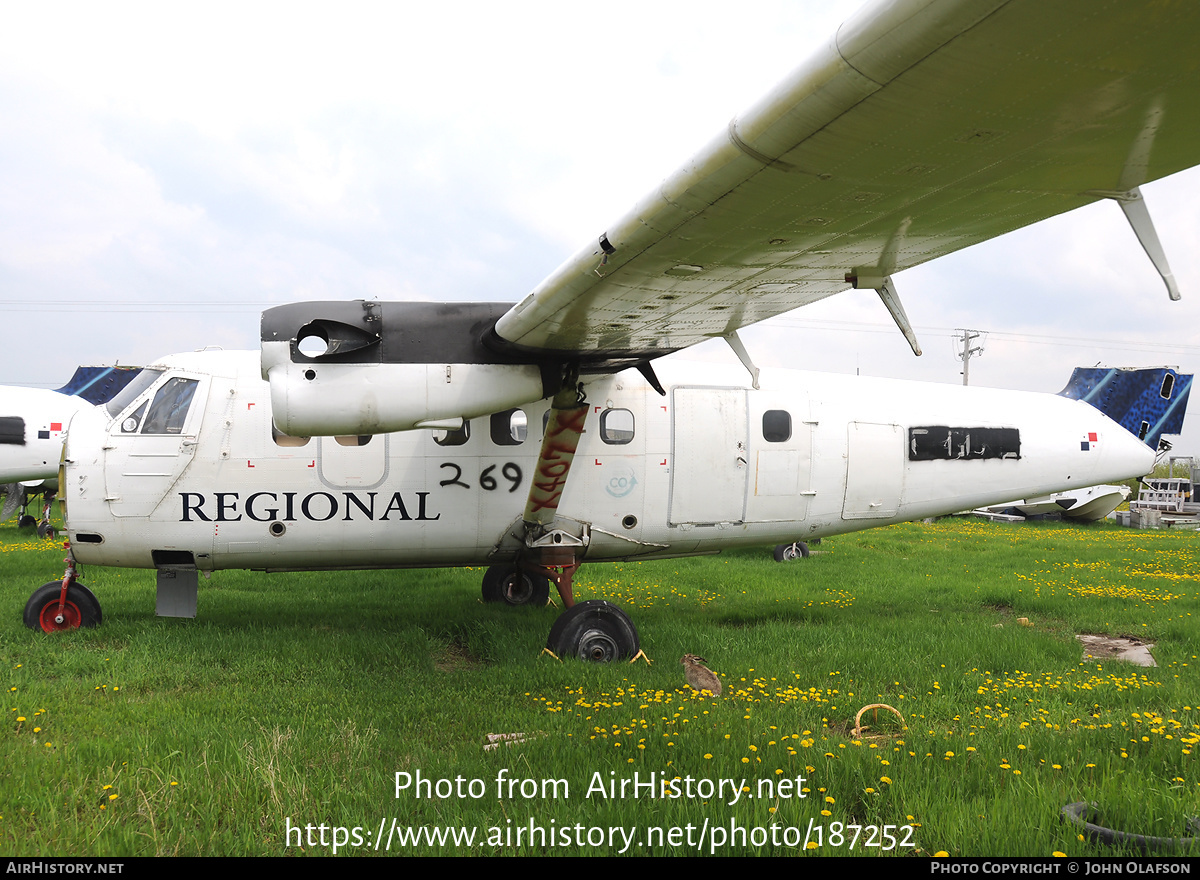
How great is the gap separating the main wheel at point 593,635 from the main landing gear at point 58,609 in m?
5.23

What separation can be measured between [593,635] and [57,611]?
19.2 ft

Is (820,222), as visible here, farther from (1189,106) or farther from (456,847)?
(456,847)

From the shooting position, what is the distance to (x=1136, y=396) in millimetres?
12391

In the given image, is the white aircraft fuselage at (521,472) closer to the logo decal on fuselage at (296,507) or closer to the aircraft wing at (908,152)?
the logo decal on fuselage at (296,507)

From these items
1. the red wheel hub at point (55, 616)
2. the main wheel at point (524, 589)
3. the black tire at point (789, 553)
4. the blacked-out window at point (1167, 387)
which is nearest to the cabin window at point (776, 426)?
the main wheel at point (524, 589)

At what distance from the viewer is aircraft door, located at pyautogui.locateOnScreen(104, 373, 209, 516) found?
753 centimetres

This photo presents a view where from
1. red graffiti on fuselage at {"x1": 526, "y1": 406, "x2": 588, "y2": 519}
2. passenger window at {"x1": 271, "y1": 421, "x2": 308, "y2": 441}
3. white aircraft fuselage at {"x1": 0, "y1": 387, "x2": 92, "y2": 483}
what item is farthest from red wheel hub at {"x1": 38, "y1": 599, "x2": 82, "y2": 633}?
white aircraft fuselage at {"x1": 0, "y1": 387, "x2": 92, "y2": 483}

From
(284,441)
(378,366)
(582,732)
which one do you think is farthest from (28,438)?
(582,732)

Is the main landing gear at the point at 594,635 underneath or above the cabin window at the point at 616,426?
underneath

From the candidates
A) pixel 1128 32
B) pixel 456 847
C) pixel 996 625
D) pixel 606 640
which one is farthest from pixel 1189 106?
pixel 996 625

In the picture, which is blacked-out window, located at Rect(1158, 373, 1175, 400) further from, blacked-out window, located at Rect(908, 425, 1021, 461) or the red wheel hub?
the red wheel hub

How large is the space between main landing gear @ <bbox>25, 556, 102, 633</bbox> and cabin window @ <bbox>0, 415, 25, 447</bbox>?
1108 cm

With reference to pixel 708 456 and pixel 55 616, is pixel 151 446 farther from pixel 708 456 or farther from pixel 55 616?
pixel 708 456

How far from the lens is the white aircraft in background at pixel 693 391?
2867 millimetres
